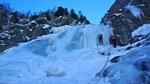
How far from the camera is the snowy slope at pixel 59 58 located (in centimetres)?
1794

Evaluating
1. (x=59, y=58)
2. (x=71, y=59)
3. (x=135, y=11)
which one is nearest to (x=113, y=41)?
(x=135, y=11)

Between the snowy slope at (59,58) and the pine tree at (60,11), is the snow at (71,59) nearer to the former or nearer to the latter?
the snowy slope at (59,58)

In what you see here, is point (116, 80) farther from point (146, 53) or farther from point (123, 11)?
point (123, 11)

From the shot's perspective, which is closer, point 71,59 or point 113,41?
point 71,59

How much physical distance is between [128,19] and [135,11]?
0.87 m

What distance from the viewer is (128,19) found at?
28.0m

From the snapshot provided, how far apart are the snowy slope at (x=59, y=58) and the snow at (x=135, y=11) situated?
219cm

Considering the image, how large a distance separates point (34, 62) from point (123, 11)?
369 inches

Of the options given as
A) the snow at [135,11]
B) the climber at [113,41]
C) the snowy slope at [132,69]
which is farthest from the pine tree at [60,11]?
the snowy slope at [132,69]

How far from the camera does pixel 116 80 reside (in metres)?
15.3

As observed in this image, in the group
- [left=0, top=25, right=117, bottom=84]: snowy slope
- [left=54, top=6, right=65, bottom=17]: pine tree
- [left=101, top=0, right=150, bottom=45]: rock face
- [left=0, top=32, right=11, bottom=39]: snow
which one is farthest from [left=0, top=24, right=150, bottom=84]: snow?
[left=54, top=6, right=65, bottom=17]: pine tree

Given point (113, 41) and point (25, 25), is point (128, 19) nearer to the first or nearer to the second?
point (113, 41)

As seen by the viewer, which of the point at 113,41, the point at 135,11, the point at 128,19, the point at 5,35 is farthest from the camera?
the point at 5,35

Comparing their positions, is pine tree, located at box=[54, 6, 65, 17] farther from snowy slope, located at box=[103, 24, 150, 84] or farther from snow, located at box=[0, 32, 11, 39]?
snowy slope, located at box=[103, 24, 150, 84]
